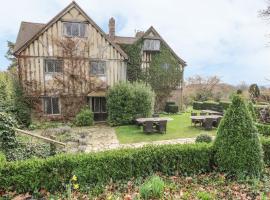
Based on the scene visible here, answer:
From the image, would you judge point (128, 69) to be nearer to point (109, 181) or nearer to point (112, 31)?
point (112, 31)

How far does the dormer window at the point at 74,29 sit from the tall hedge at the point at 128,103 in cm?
568

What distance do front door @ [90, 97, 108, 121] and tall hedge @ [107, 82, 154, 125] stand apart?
2.57m

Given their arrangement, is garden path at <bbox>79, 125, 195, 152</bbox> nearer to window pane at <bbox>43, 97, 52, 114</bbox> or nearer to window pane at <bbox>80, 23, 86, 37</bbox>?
window pane at <bbox>43, 97, 52, 114</bbox>

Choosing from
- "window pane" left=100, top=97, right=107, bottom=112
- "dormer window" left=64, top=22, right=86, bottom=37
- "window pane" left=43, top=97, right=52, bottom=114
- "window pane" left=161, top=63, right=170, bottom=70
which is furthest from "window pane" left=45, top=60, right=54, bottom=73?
"window pane" left=161, top=63, right=170, bottom=70

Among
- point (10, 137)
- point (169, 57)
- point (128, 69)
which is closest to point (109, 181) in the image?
point (10, 137)

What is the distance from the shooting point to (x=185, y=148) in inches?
268

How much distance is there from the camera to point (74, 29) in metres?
17.9

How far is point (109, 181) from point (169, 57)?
62.2 ft

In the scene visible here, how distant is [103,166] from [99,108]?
1332 cm

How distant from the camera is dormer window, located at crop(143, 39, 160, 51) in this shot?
2225cm

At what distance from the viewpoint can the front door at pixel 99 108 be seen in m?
19.2

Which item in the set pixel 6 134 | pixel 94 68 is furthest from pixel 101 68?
pixel 6 134

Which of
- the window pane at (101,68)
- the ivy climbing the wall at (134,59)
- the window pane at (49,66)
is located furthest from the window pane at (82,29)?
the ivy climbing the wall at (134,59)

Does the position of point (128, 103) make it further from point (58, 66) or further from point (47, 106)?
point (47, 106)
